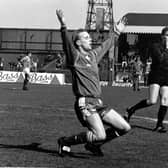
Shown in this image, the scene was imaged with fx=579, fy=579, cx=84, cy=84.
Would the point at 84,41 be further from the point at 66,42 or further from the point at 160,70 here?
the point at 160,70

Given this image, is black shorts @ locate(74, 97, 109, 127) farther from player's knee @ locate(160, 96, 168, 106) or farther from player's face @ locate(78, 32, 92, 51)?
player's knee @ locate(160, 96, 168, 106)

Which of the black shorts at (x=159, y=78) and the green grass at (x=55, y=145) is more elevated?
the black shorts at (x=159, y=78)

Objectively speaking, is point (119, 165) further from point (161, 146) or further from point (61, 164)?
point (161, 146)

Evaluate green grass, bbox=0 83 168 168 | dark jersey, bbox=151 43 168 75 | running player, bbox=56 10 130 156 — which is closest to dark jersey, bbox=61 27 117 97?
running player, bbox=56 10 130 156

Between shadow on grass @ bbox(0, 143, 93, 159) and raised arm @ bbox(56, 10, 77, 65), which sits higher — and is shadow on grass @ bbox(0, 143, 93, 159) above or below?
below

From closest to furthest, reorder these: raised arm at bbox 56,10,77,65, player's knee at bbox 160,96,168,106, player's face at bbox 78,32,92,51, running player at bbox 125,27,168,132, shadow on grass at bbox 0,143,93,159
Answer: raised arm at bbox 56,10,77,65 → player's face at bbox 78,32,92,51 → shadow on grass at bbox 0,143,93,159 → running player at bbox 125,27,168,132 → player's knee at bbox 160,96,168,106

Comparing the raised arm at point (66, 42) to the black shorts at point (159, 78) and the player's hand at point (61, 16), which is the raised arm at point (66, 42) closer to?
the player's hand at point (61, 16)

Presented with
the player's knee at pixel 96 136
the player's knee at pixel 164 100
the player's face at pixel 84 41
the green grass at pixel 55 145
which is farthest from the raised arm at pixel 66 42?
the player's knee at pixel 164 100

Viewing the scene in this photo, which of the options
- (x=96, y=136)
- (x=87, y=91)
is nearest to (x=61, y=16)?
(x=87, y=91)

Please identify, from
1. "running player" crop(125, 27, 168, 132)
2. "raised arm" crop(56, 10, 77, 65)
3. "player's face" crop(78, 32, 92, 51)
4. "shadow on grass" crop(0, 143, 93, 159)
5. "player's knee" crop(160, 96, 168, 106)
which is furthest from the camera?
"player's knee" crop(160, 96, 168, 106)

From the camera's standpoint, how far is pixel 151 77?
11.0 meters

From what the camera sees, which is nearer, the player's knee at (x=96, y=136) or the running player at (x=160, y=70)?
the player's knee at (x=96, y=136)

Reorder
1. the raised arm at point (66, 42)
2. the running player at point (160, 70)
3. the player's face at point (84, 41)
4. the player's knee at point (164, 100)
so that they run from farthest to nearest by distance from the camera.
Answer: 1. the player's knee at point (164, 100)
2. the running player at point (160, 70)
3. the player's face at point (84, 41)
4. the raised arm at point (66, 42)

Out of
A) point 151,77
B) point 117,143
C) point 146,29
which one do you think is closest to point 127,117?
point 151,77
